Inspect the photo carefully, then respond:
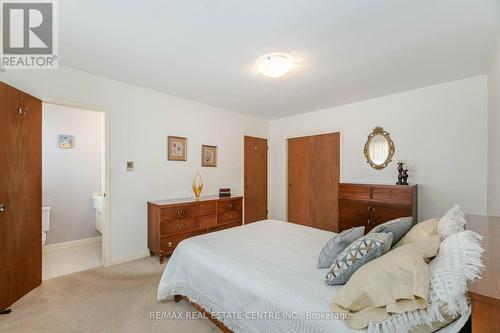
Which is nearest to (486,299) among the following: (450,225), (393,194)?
(450,225)

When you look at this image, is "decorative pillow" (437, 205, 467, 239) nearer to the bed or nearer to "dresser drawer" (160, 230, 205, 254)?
the bed

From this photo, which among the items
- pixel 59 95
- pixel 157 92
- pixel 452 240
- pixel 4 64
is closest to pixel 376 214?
pixel 452 240

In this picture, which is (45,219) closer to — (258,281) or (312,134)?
(258,281)

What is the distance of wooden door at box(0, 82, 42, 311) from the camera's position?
78.4 inches

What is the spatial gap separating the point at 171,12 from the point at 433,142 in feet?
11.4

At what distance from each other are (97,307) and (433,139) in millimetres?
4305

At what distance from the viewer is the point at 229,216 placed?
3.82 metres

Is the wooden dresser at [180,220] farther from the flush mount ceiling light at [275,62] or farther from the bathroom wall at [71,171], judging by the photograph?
the flush mount ceiling light at [275,62]

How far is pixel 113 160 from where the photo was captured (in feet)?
9.78

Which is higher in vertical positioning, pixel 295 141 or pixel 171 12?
pixel 171 12

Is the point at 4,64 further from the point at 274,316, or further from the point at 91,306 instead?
the point at 274,316

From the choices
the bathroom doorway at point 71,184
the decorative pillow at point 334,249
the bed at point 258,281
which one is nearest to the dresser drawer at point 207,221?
the bed at point 258,281

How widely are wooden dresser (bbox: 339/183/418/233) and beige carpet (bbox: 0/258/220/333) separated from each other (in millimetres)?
2462

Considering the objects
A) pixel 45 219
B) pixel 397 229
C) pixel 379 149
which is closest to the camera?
pixel 397 229
